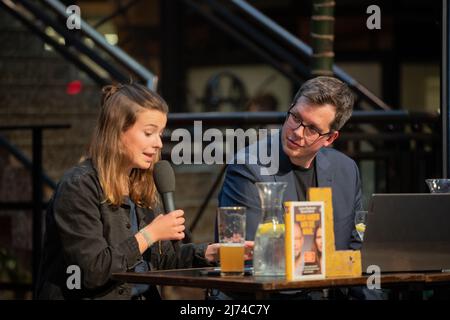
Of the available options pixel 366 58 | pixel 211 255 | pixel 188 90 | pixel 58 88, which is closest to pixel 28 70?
pixel 58 88

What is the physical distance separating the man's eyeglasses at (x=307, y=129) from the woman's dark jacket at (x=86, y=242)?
827mm

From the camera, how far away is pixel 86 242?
4.48 m

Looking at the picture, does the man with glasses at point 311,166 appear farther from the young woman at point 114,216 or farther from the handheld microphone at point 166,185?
the handheld microphone at point 166,185

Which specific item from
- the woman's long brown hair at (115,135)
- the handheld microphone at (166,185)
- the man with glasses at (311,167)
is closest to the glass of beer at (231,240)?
the handheld microphone at (166,185)

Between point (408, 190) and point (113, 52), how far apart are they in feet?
6.88

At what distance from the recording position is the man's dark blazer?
5.15m

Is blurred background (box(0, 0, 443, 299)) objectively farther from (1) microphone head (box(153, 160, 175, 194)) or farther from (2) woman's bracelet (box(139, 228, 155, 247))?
(2) woman's bracelet (box(139, 228, 155, 247))

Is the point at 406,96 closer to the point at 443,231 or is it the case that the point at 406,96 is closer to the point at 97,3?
the point at 97,3

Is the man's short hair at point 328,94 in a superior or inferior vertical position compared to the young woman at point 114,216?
superior

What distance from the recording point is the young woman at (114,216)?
177 inches

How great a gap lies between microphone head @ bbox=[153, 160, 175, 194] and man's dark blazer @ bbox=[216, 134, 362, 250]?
564mm

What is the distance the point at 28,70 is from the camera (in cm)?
939

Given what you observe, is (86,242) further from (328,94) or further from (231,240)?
(328,94)

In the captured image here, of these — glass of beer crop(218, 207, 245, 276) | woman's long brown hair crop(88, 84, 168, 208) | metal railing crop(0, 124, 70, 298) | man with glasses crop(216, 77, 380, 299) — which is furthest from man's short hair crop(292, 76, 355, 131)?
metal railing crop(0, 124, 70, 298)
